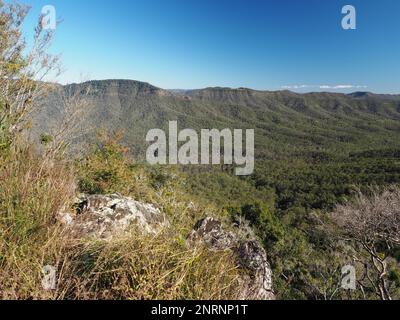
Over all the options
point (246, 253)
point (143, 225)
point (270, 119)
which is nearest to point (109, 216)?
point (143, 225)

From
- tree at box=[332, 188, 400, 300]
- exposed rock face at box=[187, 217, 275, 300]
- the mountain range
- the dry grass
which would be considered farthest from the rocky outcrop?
the mountain range

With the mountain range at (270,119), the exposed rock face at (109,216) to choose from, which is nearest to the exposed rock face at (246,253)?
the exposed rock face at (109,216)

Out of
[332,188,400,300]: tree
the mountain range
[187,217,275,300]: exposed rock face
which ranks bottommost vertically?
[332,188,400,300]: tree

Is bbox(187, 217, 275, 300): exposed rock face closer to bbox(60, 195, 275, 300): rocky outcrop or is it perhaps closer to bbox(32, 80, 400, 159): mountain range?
bbox(60, 195, 275, 300): rocky outcrop

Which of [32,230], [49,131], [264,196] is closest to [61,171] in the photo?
[32,230]

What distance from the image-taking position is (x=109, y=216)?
3328 millimetres

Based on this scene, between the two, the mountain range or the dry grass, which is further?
the mountain range

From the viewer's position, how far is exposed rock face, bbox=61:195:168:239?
2.44 metres

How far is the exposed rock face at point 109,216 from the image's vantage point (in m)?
2.44

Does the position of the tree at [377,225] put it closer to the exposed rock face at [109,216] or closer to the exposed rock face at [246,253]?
the exposed rock face at [246,253]

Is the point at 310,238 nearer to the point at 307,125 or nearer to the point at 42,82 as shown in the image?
the point at 42,82

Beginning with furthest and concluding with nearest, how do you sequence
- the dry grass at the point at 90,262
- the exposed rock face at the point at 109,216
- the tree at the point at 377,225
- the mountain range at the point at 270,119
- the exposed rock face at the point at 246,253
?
the mountain range at the point at 270,119, the tree at the point at 377,225, the exposed rock face at the point at 246,253, the exposed rock face at the point at 109,216, the dry grass at the point at 90,262

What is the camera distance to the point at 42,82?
7.50m

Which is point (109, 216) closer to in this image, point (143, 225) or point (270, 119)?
point (143, 225)
